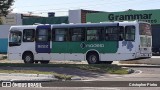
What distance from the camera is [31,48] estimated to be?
107 feet

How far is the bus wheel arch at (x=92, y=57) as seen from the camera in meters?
29.8

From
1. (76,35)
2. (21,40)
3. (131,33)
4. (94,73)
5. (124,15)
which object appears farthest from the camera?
(124,15)

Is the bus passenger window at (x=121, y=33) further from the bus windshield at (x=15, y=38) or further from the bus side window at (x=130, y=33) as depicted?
the bus windshield at (x=15, y=38)

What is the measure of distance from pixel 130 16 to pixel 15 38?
20324mm

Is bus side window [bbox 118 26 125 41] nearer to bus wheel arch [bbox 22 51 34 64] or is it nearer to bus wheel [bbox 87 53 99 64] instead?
bus wheel [bbox 87 53 99 64]

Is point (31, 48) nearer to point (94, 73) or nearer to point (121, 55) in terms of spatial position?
point (121, 55)

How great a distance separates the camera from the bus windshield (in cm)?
3306

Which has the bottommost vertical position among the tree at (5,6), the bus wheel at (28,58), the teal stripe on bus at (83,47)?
the bus wheel at (28,58)

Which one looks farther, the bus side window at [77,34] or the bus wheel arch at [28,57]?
the bus wheel arch at [28,57]

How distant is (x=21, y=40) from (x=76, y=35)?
496 cm

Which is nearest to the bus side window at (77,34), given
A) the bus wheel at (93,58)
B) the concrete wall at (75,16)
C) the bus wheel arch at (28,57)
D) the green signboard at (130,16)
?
the bus wheel at (93,58)

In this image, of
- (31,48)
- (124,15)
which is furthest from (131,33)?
(124,15)

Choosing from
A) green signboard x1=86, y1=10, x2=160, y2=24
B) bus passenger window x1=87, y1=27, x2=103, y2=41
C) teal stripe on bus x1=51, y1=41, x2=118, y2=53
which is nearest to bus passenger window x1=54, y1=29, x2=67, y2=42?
teal stripe on bus x1=51, y1=41, x2=118, y2=53

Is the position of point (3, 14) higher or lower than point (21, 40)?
higher
